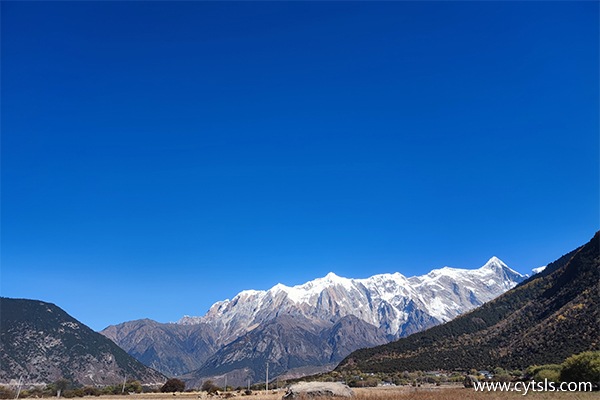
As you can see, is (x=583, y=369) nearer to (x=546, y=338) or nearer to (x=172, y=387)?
(x=172, y=387)

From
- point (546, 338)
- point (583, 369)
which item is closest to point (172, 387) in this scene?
point (583, 369)

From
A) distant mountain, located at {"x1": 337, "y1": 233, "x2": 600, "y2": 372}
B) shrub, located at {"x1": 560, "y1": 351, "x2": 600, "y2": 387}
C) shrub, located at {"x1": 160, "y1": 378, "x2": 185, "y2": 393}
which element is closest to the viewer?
shrub, located at {"x1": 560, "y1": 351, "x2": 600, "y2": 387}

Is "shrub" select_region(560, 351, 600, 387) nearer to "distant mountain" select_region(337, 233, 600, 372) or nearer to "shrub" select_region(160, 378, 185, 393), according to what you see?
"distant mountain" select_region(337, 233, 600, 372)

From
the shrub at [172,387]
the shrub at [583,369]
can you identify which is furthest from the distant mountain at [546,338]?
the shrub at [172,387]

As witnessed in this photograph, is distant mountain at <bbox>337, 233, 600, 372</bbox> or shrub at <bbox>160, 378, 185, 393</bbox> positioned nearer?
shrub at <bbox>160, 378, 185, 393</bbox>

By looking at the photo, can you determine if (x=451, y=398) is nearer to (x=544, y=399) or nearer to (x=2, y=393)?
(x=544, y=399)

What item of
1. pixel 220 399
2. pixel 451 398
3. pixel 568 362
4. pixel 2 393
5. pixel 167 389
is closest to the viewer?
pixel 451 398

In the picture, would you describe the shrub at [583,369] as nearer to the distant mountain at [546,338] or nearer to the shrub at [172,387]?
the distant mountain at [546,338]

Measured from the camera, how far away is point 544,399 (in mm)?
38000

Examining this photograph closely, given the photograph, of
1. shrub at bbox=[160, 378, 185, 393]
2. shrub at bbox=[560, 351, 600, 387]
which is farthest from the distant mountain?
shrub at bbox=[160, 378, 185, 393]

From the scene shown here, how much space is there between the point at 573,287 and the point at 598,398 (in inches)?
6865

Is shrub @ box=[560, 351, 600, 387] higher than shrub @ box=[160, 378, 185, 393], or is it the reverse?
shrub @ box=[560, 351, 600, 387]

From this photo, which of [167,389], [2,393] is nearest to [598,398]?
[167,389]

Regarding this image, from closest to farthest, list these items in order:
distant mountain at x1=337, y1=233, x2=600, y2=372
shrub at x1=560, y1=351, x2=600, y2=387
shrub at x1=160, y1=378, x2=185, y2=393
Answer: shrub at x1=560, y1=351, x2=600, y2=387
shrub at x1=160, y1=378, x2=185, y2=393
distant mountain at x1=337, y1=233, x2=600, y2=372
